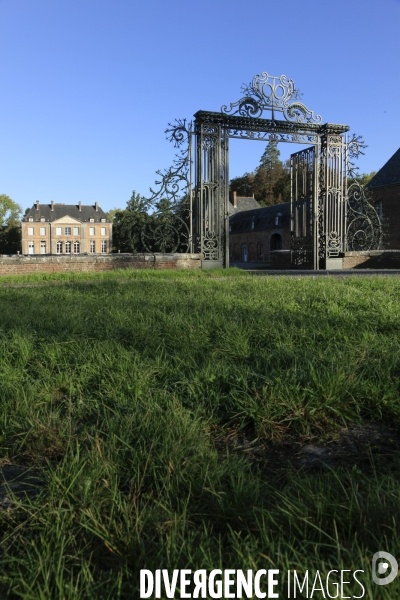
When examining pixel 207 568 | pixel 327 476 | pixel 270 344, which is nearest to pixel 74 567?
pixel 207 568

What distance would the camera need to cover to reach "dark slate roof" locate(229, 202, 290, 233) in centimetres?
5320

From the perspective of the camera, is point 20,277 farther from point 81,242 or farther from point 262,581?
point 81,242

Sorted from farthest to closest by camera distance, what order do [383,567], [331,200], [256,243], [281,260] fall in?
[256,243]
[281,260]
[331,200]
[383,567]

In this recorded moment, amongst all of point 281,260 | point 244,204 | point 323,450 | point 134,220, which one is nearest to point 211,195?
point 134,220

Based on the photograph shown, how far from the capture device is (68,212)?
98.0m

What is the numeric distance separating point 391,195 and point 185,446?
37.3 meters

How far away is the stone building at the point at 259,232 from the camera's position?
2096 inches

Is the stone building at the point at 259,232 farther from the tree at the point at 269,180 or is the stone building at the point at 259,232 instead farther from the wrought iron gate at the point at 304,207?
the wrought iron gate at the point at 304,207

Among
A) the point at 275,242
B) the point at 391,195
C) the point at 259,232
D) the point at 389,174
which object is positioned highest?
the point at 389,174

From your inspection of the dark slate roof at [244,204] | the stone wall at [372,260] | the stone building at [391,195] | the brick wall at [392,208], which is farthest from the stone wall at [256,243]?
the stone wall at [372,260]

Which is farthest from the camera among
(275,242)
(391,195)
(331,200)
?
(275,242)

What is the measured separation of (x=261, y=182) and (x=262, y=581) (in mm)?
73226

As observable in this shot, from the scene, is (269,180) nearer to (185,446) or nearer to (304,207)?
(304,207)

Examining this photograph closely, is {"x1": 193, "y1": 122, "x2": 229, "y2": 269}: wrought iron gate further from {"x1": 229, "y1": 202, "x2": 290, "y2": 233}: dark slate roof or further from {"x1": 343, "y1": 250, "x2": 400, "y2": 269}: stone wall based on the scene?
{"x1": 229, "y1": 202, "x2": 290, "y2": 233}: dark slate roof
